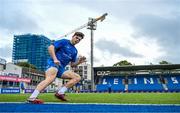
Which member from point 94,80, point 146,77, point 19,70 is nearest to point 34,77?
point 19,70

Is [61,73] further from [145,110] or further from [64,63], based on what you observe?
[145,110]

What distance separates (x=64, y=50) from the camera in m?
7.25

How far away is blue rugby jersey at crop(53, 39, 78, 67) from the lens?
7172 mm

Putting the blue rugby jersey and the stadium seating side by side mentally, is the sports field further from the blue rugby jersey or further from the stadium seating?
the stadium seating

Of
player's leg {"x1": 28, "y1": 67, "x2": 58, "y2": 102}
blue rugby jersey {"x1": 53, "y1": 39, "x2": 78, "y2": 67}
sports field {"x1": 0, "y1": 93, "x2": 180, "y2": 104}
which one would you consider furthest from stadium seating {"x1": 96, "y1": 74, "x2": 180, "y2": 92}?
player's leg {"x1": 28, "y1": 67, "x2": 58, "y2": 102}

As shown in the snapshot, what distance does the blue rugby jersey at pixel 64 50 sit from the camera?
7.17 meters

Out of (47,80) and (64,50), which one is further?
(64,50)


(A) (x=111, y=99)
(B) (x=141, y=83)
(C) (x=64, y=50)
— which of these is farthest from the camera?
(B) (x=141, y=83)

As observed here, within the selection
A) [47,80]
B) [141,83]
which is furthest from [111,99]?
[141,83]

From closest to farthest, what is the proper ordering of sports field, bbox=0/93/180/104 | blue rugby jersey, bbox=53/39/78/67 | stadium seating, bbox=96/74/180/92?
blue rugby jersey, bbox=53/39/78/67 < sports field, bbox=0/93/180/104 < stadium seating, bbox=96/74/180/92

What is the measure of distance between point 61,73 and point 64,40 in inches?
32.5

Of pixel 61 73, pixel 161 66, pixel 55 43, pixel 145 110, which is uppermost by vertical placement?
pixel 161 66

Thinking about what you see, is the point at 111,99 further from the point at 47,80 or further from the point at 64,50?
the point at 47,80

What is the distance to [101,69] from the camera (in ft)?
189
